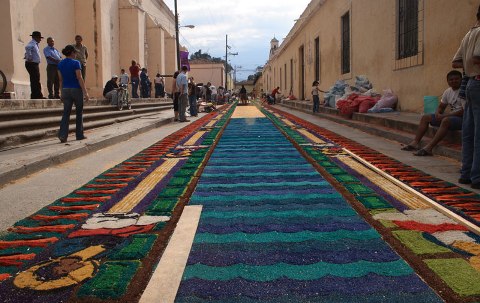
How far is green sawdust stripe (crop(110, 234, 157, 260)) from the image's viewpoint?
2.65 metres

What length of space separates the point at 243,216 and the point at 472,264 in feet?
5.15

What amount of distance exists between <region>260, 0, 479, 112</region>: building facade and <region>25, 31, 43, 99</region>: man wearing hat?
8361 millimetres

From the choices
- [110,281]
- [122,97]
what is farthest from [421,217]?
[122,97]

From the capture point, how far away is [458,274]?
234 centimetres

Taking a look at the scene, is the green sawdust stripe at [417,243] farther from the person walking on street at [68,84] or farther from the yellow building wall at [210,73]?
the yellow building wall at [210,73]

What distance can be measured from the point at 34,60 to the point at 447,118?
8226 millimetres

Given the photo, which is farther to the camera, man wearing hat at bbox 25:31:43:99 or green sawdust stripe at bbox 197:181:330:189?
man wearing hat at bbox 25:31:43:99

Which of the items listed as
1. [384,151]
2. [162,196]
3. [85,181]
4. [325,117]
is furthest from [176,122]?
[162,196]

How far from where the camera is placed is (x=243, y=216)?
11.3 feet

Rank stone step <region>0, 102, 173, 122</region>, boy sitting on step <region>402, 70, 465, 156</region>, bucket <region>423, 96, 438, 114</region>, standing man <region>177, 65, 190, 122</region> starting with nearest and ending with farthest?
boy sitting on step <region>402, 70, 465, 156</region>, stone step <region>0, 102, 173, 122</region>, bucket <region>423, 96, 438, 114</region>, standing man <region>177, 65, 190, 122</region>

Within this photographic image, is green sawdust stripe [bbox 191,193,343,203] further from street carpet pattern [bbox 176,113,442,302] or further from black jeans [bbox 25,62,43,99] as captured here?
black jeans [bbox 25,62,43,99]

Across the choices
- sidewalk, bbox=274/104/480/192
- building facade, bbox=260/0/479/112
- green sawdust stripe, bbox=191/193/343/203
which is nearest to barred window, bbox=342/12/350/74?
building facade, bbox=260/0/479/112

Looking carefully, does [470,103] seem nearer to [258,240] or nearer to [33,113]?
[258,240]

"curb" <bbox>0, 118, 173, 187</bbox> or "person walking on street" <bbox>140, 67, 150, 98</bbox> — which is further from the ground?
"person walking on street" <bbox>140, 67, 150, 98</bbox>
